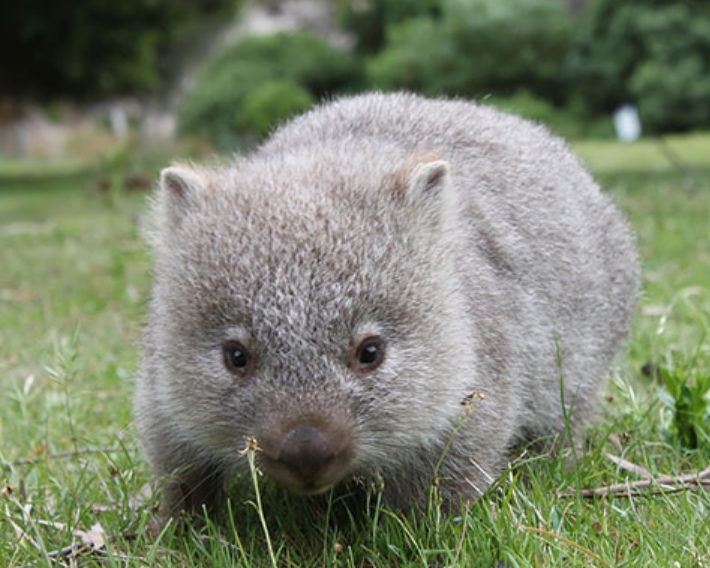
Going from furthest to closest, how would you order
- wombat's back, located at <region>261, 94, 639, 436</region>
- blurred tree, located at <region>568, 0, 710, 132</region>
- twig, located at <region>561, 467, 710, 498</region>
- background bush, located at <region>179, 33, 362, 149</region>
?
background bush, located at <region>179, 33, 362, 149</region>, blurred tree, located at <region>568, 0, 710, 132</region>, wombat's back, located at <region>261, 94, 639, 436</region>, twig, located at <region>561, 467, 710, 498</region>

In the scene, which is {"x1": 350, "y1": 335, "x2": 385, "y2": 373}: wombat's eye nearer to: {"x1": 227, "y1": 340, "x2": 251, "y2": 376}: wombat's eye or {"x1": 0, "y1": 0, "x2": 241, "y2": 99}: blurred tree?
{"x1": 227, "y1": 340, "x2": 251, "y2": 376}: wombat's eye

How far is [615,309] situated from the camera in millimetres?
4957

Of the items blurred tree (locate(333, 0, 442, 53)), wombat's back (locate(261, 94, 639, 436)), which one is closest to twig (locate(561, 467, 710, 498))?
wombat's back (locate(261, 94, 639, 436))

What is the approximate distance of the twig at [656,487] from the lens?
139 inches

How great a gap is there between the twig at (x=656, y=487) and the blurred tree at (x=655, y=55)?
18.8m

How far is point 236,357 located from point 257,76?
25344 mm

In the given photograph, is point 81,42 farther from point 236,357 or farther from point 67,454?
point 236,357

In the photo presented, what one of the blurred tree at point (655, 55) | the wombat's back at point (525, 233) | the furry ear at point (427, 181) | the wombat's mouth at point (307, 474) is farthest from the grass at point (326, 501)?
the blurred tree at point (655, 55)

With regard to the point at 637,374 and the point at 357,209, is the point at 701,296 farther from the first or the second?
the point at 357,209

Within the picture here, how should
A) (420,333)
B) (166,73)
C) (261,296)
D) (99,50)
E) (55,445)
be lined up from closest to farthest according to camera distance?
(261,296) → (420,333) → (55,445) → (99,50) → (166,73)

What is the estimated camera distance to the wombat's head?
3.09m

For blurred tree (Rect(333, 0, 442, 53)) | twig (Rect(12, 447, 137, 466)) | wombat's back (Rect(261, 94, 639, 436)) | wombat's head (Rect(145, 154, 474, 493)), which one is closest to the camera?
wombat's head (Rect(145, 154, 474, 493))

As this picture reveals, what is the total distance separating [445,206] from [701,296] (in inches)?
142

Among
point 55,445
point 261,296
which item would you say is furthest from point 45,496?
point 261,296
